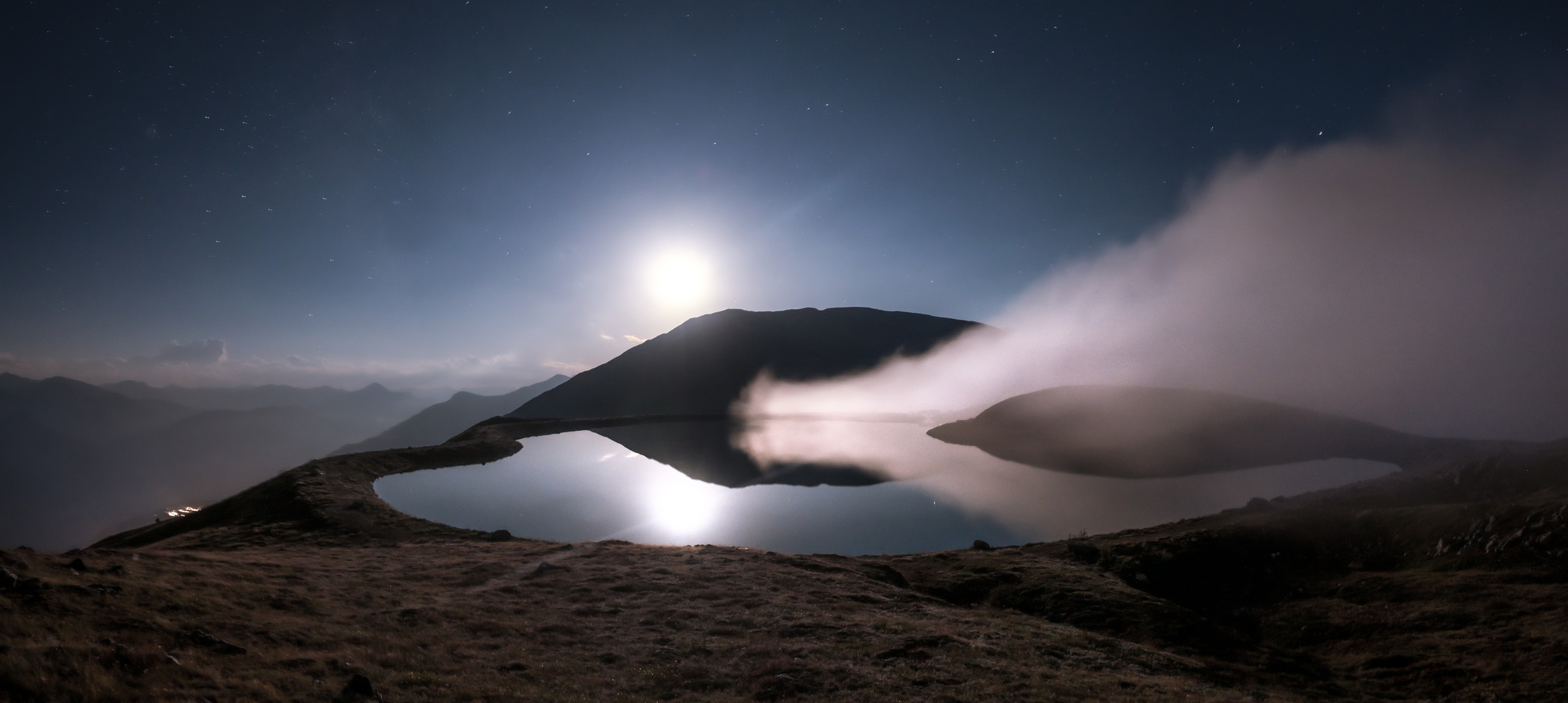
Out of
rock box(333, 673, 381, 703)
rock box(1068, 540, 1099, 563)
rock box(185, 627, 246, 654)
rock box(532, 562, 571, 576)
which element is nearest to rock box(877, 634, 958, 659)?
rock box(333, 673, 381, 703)

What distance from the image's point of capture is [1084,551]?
125 ft

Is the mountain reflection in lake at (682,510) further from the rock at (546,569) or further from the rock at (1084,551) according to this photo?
the rock at (546,569)

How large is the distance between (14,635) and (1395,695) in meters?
40.1

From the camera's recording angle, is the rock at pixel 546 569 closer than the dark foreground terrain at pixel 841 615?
No

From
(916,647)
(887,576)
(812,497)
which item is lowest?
(887,576)

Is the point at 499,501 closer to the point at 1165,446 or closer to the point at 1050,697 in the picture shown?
the point at 1050,697

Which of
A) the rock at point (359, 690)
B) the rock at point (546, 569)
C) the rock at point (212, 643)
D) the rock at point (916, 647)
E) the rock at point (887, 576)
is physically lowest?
the rock at point (887, 576)

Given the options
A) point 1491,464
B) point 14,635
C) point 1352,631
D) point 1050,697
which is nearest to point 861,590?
point 1050,697

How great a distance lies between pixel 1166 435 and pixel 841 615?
4858 inches

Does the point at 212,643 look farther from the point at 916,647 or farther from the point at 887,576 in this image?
the point at 887,576

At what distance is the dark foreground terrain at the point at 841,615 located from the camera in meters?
15.5

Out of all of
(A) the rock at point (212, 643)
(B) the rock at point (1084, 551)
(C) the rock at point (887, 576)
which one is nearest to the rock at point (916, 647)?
(C) the rock at point (887, 576)

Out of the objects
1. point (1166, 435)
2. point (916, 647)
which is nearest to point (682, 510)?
point (916, 647)

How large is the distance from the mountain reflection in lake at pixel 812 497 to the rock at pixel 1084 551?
928 cm
